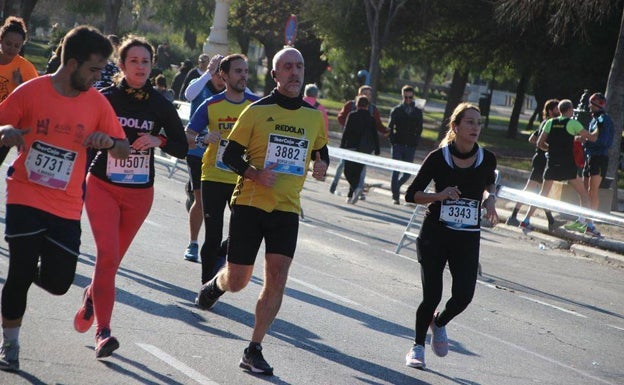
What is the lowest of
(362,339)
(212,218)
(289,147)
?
(362,339)

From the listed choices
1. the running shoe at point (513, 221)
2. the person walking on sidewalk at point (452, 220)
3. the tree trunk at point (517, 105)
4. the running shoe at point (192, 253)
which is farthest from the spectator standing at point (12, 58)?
the tree trunk at point (517, 105)

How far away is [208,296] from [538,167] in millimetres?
11315

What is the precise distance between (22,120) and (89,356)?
160 cm

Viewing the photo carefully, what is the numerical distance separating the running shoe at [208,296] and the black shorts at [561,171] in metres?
10.2

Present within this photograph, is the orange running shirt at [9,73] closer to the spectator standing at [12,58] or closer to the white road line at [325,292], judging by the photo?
the spectator standing at [12,58]

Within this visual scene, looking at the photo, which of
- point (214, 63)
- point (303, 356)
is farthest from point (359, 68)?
point (303, 356)

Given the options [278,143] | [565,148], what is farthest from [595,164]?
[278,143]

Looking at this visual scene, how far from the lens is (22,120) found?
6.24 meters

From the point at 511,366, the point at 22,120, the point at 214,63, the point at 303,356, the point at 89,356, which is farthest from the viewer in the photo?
the point at 214,63

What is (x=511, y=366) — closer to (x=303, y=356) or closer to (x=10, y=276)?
(x=303, y=356)

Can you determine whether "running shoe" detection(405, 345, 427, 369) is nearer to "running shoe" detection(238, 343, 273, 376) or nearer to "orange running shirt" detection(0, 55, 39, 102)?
"running shoe" detection(238, 343, 273, 376)

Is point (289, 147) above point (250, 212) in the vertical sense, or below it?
above

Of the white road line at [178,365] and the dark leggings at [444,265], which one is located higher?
the dark leggings at [444,265]

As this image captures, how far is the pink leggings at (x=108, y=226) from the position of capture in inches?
273
